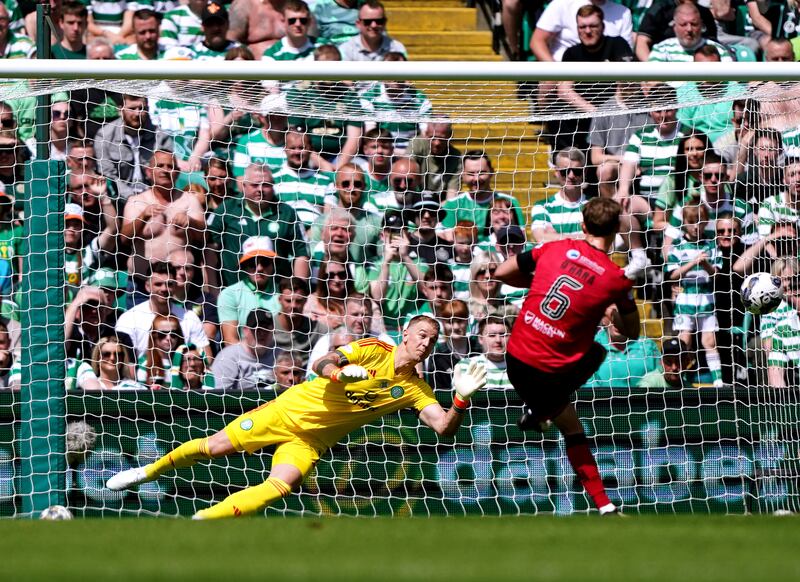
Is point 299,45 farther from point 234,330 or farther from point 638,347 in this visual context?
point 638,347

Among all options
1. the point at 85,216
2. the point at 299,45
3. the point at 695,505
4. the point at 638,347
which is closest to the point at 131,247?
the point at 85,216

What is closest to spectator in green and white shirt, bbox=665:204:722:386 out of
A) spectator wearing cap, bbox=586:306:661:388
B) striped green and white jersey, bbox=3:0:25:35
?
spectator wearing cap, bbox=586:306:661:388

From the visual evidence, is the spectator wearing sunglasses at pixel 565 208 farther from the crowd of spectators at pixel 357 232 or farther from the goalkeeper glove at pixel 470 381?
the goalkeeper glove at pixel 470 381

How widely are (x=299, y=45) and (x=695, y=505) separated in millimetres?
5094

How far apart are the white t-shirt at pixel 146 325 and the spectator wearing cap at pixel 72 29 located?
283cm

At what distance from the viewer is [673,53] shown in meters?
10.1

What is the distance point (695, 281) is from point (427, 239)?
76.4 inches

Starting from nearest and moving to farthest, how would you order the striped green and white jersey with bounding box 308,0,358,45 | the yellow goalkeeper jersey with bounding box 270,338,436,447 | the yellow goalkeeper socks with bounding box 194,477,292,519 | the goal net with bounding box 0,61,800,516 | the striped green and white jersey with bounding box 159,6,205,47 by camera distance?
the yellow goalkeeper socks with bounding box 194,477,292,519 < the yellow goalkeeper jersey with bounding box 270,338,436,447 < the goal net with bounding box 0,61,800,516 < the striped green and white jersey with bounding box 159,6,205,47 < the striped green and white jersey with bounding box 308,0,358,45

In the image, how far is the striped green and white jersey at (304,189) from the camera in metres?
8.40

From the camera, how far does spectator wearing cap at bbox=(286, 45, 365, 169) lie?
785 cm

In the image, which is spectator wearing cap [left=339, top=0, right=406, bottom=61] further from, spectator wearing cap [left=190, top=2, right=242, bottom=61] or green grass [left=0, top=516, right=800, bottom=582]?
green grass [left=0, top=516, right=800, bottom=582]

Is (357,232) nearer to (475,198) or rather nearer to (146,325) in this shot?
(475,198)

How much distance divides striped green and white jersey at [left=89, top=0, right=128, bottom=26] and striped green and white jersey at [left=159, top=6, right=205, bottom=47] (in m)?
0.43

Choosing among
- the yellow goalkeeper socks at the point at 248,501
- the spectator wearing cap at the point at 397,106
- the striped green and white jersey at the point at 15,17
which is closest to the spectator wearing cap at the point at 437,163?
the spectator wearing cap at the point at 397,106
